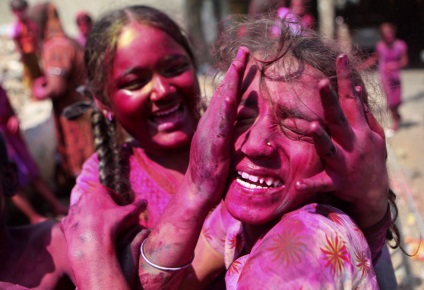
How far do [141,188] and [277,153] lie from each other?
2.83 feet

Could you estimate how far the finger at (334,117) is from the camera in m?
1.07

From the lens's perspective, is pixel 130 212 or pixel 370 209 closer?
pixel 370 209

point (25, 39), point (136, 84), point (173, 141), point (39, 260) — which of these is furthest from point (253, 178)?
point (25, 39)

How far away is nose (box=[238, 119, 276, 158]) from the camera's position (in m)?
1.23

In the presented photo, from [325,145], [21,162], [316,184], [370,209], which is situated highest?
[325,145]

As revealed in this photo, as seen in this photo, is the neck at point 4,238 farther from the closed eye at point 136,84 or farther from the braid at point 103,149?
the closed eye at point 136,84

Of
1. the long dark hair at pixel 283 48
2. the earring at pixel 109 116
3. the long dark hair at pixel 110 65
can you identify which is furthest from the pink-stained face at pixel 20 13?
the long dark hair at pixel 283 48

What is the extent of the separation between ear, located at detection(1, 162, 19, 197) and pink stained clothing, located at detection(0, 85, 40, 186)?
2.51 meters

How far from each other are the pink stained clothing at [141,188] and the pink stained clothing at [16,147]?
104 inches

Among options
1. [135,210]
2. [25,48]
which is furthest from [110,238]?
[25,48]

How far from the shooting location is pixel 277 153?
126 centimetres

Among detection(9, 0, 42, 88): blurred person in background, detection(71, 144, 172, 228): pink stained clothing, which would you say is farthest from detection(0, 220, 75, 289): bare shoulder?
detection(9, 0, 42, 88): blurred person in background

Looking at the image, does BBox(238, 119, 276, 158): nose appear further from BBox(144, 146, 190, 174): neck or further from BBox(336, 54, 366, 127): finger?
BBox(144, 146, 190, 174): neck

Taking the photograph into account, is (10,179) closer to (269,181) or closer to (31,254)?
(31,254)
